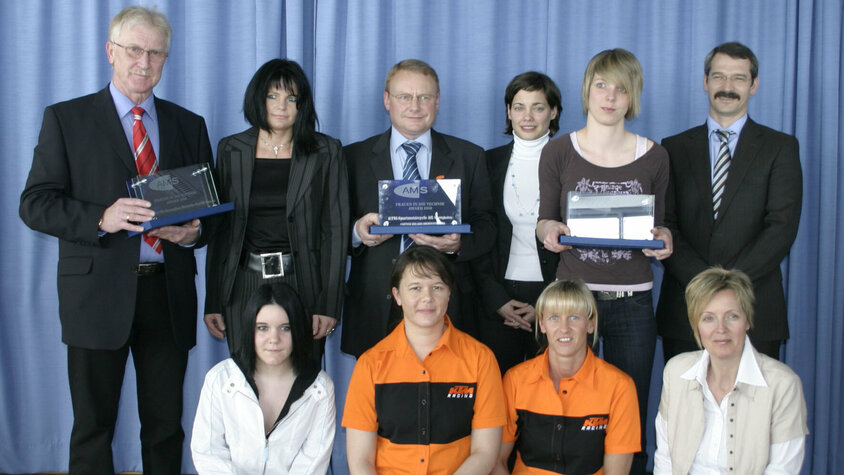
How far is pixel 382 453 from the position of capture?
9.30 feet

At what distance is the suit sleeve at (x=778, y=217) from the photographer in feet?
10.3

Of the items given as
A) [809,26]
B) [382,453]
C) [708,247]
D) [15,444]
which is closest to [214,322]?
[382,453]

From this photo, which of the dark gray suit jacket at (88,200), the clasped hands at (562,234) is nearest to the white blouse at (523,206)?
the clasped hands at (562,234)

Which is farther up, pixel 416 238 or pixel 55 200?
pixel 55 200

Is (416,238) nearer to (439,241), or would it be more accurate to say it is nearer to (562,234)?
(439,241)

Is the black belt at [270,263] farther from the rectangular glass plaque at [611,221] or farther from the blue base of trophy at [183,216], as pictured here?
the rectangular glass plaque at [611,221]

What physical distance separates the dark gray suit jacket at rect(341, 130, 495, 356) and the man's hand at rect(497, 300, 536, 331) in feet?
0.61

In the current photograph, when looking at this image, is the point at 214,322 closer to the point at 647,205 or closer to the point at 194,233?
the point at 194,233

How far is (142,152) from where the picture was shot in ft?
10.0

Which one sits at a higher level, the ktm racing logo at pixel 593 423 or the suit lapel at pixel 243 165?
the suit lapel at pixel 243 165

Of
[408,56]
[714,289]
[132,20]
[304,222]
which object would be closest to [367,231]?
[304,222]

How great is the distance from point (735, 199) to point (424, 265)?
1515mm

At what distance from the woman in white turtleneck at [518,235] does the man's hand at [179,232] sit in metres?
1.35

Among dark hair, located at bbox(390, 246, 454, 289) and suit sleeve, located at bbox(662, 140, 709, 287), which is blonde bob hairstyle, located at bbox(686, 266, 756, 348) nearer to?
suit sleeve, located at bbox(662, 140, 709, 287)
